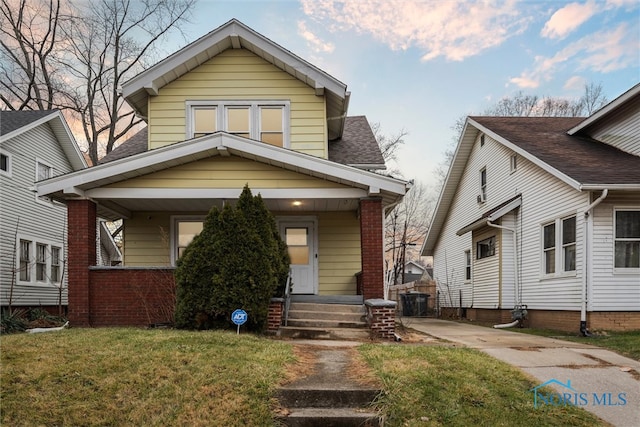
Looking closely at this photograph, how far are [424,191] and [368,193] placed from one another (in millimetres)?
33792

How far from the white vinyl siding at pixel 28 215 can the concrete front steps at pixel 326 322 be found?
9149mm

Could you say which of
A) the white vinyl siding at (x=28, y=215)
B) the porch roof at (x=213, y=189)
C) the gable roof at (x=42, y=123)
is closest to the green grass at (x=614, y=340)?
the porch roof at (x=213, y=189)

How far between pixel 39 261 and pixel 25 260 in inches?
31.4

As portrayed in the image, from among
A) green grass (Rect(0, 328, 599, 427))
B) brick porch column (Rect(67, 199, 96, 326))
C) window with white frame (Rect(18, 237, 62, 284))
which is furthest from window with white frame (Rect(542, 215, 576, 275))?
window with white frame (Rect(18, 237, 62, 284))

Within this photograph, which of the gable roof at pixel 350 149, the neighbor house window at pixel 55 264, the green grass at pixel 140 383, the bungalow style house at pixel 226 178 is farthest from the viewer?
the neighbor house window at pixel 55 264

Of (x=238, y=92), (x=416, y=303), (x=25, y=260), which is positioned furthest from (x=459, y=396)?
(x=416, y=303)

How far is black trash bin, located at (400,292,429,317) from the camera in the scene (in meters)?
20.1

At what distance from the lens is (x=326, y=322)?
9133mm

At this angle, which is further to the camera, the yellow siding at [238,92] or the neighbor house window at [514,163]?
the neighbor house window at [514,163]

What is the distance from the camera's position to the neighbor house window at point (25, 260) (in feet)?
50.2

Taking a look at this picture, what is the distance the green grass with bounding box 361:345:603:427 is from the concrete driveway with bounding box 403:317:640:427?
22cm

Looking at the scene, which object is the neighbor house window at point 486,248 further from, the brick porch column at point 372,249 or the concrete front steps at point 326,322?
the concrete front steps at point 326,322

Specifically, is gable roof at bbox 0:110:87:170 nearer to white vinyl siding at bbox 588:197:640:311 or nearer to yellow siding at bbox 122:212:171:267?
yellow siding at bbox 122:212:171:267

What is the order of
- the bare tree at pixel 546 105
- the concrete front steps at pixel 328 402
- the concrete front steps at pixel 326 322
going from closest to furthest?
the concrete front steps at pixel 328 402
the concrete front steps at pixel 326 322
the bare tree at pixel 546 105
